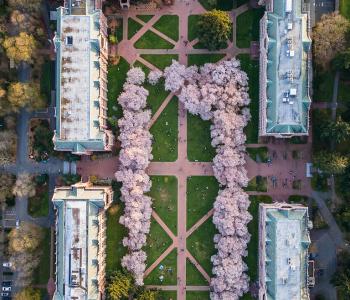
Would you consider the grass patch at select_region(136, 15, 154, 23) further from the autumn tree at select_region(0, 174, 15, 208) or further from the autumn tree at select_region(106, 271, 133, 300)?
the autumn tree at select_region(106, 271, 133, 300)

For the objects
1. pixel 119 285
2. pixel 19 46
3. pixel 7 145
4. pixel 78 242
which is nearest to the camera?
pixel 78 242

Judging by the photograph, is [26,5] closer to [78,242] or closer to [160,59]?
[160,59]

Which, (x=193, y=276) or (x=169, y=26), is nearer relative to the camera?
(x=193, y=276)

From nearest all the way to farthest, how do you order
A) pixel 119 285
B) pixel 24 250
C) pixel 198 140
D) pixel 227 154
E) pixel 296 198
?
pixel 119 285
pixel 24 250
pixel 227 154
pixel 296 198
pixel 198 140

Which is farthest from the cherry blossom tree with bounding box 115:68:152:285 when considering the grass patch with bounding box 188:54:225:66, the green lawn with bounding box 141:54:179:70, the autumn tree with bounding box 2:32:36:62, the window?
the autumn tree with bounding box 2:32:36:62

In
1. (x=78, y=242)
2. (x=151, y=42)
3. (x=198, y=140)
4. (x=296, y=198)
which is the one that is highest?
(x=151, y=42)

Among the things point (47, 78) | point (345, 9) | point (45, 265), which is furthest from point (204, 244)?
point (345, 9)
